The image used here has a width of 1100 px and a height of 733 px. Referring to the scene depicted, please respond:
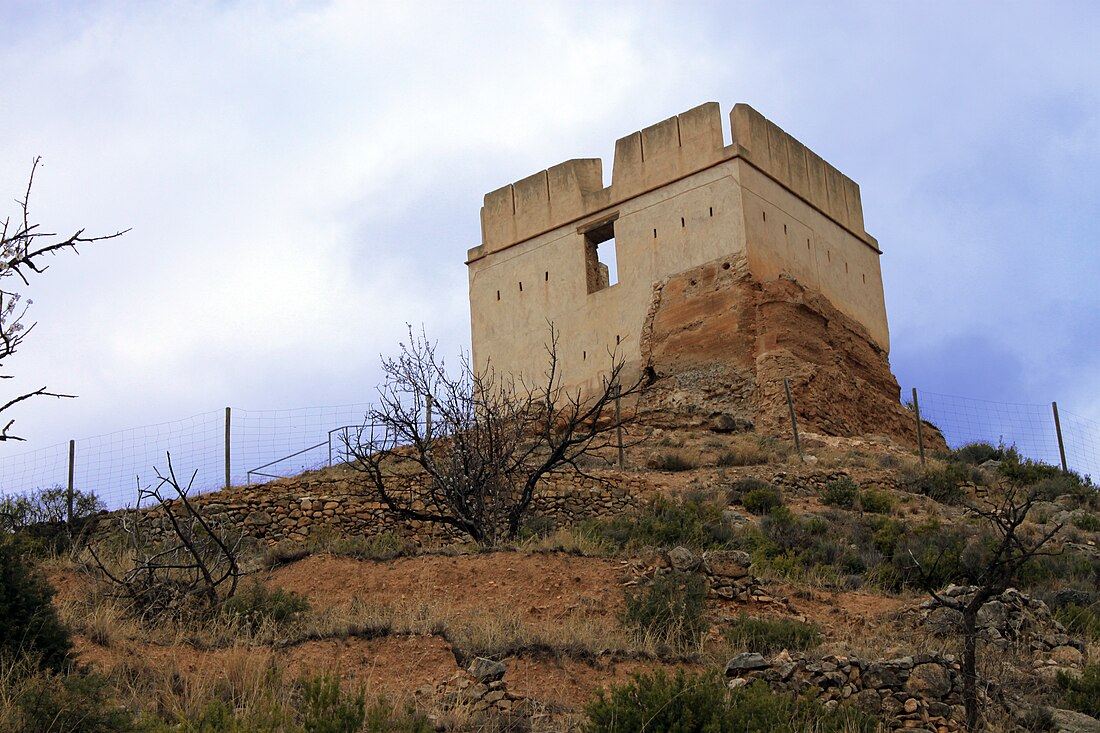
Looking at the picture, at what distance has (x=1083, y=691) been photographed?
9.95 metres

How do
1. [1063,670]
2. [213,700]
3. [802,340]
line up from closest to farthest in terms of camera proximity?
[213,700]
[1063,670]
[802,340]

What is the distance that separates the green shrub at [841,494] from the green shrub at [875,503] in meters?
0.14

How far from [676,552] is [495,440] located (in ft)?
12.5

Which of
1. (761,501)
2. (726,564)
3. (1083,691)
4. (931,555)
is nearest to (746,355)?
(761,501)

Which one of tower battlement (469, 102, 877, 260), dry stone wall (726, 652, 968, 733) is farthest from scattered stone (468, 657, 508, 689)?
tower battlement (469, 102, 877, 260)

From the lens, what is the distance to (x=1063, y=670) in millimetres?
10484

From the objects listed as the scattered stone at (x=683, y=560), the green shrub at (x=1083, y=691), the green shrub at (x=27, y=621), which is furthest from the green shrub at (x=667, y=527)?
the green shrub at (x=27, y=621)

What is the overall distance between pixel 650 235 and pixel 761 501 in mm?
9450

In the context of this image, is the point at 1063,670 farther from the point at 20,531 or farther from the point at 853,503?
the point at 20,531

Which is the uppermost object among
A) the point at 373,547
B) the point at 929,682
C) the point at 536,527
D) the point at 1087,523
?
the point at 536,527

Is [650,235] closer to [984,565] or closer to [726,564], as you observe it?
[984,565]

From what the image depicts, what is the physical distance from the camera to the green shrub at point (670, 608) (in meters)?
11.8

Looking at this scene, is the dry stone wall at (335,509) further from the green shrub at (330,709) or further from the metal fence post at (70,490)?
the green shrub at (330,709)

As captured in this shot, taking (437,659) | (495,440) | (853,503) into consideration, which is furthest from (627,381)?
(437,659)
